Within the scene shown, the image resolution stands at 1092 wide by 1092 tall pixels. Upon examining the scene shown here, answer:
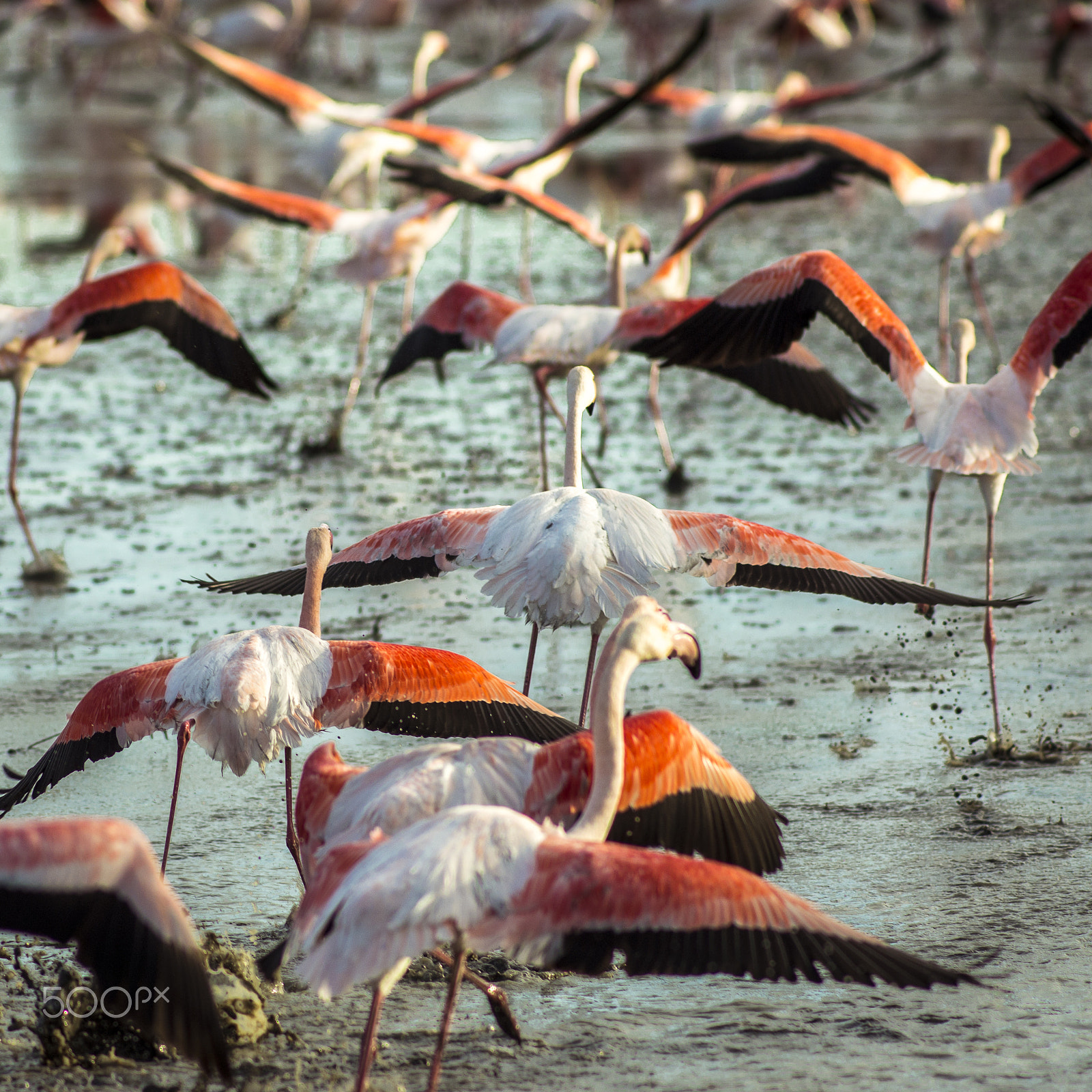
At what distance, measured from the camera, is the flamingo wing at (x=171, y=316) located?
19.9 feet

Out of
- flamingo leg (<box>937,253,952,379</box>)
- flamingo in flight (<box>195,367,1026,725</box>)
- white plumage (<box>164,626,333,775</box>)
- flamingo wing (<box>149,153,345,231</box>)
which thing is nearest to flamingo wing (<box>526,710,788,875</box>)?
white plumage (<box>164,626,333,775</box>)

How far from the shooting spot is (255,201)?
8.30 metres

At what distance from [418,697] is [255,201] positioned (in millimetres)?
5054

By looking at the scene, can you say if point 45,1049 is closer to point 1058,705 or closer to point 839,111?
point 1058,705

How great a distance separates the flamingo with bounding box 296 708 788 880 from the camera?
3230 millimetres

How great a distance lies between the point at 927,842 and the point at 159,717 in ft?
6.29

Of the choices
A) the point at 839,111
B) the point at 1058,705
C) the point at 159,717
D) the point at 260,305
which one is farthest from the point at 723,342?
the point at 839,111

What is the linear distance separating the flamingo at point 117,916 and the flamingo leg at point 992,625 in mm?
2670

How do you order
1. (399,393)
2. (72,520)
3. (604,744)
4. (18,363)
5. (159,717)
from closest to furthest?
1. (604,744)
2. (159,717)
3. (18,363)
4. (72,520)
5. (399,393)

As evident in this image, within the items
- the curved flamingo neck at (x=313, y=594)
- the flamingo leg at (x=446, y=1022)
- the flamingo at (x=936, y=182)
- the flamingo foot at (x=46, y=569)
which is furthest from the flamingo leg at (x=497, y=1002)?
the flamingo at (x=936, y=182)

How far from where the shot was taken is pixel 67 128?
19344 millimetres

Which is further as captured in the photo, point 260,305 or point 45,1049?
point 260,305

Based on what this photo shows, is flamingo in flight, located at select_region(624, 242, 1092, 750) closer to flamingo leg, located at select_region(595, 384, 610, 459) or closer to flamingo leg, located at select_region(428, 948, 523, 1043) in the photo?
flamingo leg, located at select_region(595, 384, 610, 459)

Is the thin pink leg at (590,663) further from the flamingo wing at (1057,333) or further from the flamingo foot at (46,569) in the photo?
the flamingo foot at (46,569)
